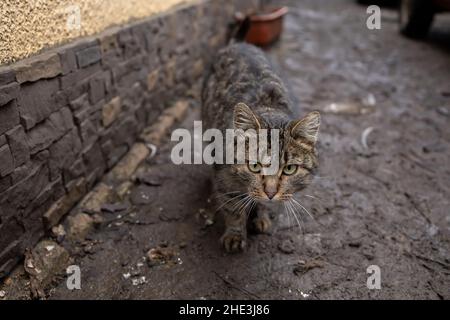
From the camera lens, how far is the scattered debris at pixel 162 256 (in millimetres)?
2648

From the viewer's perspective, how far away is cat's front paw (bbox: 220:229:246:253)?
272 cm

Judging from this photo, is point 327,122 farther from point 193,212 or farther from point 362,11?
point 362,11

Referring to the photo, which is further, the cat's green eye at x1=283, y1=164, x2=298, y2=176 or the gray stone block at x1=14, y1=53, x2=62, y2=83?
the cat's green eye at x1=283, y1=164, x2=298, y2=176

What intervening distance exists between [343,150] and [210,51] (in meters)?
2.73

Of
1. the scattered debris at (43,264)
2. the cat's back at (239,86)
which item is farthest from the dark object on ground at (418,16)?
the scattered debris at (43,264)

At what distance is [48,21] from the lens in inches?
97.6

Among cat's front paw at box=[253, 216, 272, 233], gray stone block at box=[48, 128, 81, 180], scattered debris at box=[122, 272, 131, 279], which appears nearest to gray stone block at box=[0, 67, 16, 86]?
gray stone block at box=[48, 128, 81, 180]

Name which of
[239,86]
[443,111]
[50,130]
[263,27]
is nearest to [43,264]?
[50,130]

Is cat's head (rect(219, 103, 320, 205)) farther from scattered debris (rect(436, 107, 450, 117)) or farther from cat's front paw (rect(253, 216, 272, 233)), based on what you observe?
scattered debris (rect(436, 107, 450, 117))

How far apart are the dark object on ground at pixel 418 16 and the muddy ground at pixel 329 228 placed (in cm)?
242

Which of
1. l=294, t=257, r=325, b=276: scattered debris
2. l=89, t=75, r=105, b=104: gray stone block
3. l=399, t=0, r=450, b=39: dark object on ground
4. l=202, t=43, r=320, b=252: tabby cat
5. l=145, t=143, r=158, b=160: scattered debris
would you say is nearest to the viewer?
l=202, t=43, r=320, b=252: tabby cat

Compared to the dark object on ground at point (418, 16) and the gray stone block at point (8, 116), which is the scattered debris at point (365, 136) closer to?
the gray stone block at point (8, 116)

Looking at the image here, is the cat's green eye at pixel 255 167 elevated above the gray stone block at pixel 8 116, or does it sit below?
below

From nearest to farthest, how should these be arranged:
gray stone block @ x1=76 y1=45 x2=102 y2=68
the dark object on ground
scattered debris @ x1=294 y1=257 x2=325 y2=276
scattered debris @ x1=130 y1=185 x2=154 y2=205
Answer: scattered debris @ x1=294 y1=257 x2=325 y2=276, gray stone block @ x1=76 y1=45 x2=102 y2=68, scattered debris @ x1=130 y1=185 x2=154 y2=205, the dark object on ground
